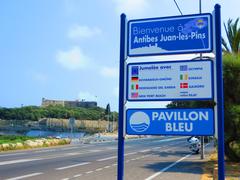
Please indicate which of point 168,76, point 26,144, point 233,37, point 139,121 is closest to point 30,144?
point 26,144

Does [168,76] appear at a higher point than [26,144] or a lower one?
higher

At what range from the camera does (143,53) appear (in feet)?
26.2

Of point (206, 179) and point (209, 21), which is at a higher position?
point (209, 21)

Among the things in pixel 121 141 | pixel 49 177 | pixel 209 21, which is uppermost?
pixel 209 21

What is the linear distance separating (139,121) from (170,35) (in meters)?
1.66

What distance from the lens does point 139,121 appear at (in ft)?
25.6

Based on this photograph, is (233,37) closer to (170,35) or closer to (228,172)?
(228,172)

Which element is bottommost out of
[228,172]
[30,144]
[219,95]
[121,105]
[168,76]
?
[228,172]

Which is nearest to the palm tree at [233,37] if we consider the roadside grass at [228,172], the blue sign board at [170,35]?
the roadside grass at [228,172]

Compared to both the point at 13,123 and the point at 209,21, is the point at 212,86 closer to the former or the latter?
the point at 209,21

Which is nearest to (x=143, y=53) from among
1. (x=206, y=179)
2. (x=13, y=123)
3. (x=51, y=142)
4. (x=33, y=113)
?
(x=206, y=179)

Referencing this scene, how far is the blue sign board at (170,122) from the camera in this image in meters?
7.32

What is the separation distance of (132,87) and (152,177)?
8486 millimetres

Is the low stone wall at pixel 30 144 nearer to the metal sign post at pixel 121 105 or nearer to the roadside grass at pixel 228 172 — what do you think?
the roadside grass at pixel 228 172
